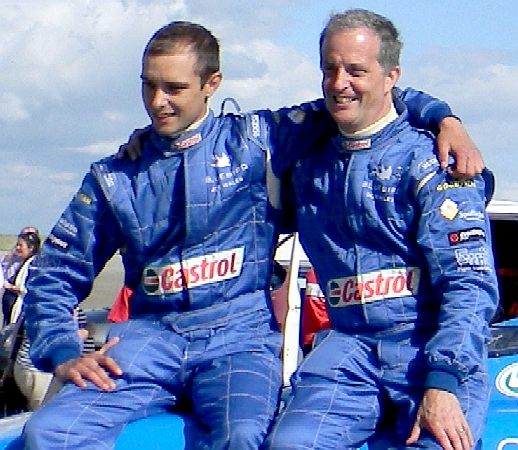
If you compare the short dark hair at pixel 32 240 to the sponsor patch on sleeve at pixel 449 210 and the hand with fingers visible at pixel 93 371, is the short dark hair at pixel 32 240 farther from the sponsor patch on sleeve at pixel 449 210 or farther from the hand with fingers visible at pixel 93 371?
the sponsor patch on sleeve at pixel 449 210

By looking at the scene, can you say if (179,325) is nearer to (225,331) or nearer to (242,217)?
(225,331)

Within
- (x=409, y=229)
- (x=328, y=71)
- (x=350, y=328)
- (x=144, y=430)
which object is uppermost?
(x=328, y=71)

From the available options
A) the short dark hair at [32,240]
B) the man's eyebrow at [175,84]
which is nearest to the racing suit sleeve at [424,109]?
the man's eyebrow at [175,84]

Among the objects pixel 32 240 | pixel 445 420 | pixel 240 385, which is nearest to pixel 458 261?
pixel 445 420

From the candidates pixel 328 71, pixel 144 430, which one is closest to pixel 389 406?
pixel 144 430

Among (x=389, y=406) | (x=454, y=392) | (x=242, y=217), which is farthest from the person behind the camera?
(x=242, y=217)

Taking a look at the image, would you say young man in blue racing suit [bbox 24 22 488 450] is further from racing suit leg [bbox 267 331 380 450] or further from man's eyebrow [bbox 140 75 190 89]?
racing suit leg [bbox 267 331 380 450]

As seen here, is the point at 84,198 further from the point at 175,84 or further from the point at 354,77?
the point at 354,77

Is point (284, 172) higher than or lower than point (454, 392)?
higher

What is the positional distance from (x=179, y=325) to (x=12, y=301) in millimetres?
7372

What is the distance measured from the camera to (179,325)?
10.9 feet

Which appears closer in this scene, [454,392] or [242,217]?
[454,392]

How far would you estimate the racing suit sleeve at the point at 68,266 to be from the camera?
3.42 metres

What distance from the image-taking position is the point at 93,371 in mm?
3207
